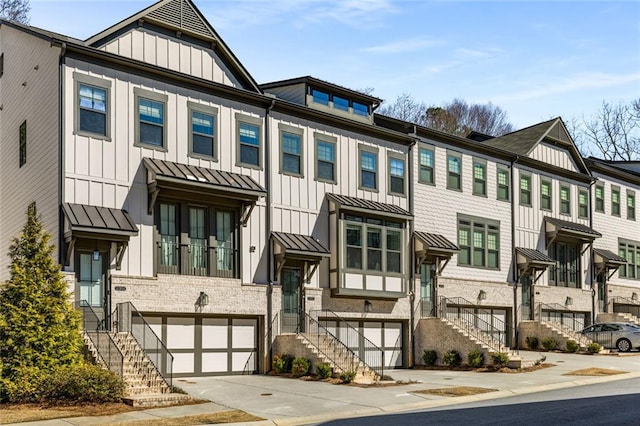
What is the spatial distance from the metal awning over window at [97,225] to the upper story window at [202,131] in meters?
3.81

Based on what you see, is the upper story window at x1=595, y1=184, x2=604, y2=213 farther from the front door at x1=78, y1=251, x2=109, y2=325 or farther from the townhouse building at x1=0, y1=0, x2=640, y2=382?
the front door at x1=78, y1=251, x2=109, y2=325

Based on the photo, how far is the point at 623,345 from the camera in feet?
135

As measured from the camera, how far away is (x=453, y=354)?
111 feet

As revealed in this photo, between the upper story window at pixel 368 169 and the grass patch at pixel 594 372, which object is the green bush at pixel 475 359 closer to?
the grass patch at pixel 594 372

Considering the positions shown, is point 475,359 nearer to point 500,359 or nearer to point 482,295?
point 500,359

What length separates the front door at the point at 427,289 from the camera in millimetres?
36969

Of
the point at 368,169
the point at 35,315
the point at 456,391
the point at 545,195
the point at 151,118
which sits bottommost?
the point at 456,391

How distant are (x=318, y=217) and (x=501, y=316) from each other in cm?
1313

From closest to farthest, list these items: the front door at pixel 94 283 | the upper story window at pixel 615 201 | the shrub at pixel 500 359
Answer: the front door at pixel 94 283, the shrub at pixel 500 359, the upper story window at pixel 615 201

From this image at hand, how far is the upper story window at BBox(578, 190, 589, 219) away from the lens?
46.9m

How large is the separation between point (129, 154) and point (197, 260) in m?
4.14

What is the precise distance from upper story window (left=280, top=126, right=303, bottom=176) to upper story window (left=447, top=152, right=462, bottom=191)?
31.2 feet

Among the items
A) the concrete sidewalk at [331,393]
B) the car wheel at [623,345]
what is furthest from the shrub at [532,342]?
the concrete sidewalk at [331,393]

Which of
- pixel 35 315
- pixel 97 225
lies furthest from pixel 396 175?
pixel 35 315
